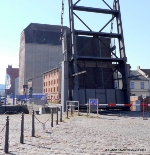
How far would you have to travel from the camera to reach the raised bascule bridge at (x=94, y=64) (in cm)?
2036

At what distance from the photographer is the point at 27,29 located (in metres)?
66.6

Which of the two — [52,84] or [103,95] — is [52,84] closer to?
[52,84]

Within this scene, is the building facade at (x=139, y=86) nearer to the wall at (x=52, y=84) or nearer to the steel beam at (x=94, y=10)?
the wall at (x=52, y=84)

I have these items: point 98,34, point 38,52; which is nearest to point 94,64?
point 98,34

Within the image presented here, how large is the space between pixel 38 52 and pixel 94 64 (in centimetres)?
4521

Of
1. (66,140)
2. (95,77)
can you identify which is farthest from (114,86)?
(66,140)

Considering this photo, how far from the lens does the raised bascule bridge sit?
66.8 ft

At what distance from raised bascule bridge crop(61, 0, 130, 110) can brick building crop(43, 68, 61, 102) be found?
26.2 metres

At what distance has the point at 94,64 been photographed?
21656 millimetres

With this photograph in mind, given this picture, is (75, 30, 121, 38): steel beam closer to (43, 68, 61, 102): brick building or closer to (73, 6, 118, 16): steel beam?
(73, 6, 118, 16): steel beam

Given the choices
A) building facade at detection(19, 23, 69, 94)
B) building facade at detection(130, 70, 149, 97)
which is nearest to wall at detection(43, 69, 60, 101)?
building facade at detection(19, 23, 69, 94)

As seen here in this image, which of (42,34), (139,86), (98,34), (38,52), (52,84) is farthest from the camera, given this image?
(42,34)

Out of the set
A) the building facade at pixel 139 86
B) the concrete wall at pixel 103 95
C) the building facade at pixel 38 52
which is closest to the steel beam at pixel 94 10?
the concrete wall at pixel 103 95

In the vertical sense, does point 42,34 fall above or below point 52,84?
above
